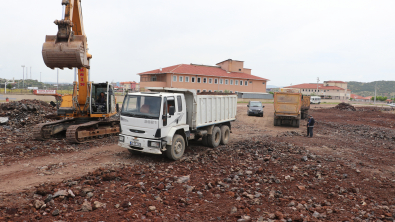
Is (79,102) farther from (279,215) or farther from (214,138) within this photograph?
(279,215)

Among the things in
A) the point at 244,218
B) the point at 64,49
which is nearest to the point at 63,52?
the point at 64,49

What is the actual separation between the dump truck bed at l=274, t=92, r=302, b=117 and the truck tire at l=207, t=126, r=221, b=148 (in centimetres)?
976

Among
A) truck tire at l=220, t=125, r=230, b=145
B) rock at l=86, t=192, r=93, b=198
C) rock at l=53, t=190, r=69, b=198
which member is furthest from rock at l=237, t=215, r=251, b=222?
truck tire at l=220, t=125, r=230, b=145

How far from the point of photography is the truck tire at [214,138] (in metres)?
11.9

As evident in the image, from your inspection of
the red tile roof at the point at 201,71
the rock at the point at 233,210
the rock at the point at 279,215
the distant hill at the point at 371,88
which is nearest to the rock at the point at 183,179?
the rock at the point at 233,210

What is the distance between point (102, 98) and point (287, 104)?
552 inches

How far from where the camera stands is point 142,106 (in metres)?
9.22

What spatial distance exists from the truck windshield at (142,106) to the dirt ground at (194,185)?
1767 millimetres

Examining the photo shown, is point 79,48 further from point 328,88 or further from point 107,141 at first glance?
point 328,88

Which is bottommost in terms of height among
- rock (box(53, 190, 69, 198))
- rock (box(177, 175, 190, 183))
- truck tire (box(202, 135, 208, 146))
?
rock (box(177, 175, 190, 183))

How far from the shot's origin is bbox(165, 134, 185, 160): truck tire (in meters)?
9.29

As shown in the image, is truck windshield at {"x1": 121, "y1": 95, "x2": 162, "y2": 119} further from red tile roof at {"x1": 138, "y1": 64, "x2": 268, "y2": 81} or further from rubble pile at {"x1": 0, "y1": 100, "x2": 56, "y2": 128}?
red tile roof at {"x1": 138, "y1": 64, "x2": 268, "y2": 81}

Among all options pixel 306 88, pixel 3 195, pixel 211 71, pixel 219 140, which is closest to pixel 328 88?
pixel 306 88

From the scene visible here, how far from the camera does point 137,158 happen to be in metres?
9.77
